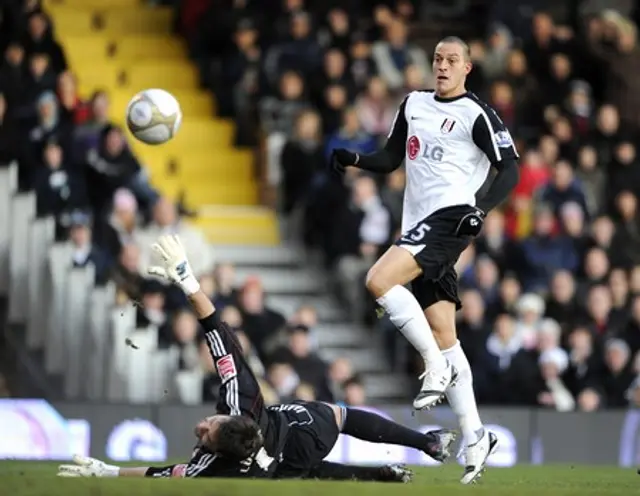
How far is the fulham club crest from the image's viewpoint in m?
12.2

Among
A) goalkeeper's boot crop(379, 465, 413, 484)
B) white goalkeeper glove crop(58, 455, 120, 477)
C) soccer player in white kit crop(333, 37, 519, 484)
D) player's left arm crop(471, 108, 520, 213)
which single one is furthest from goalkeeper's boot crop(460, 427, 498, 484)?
white goalkeeper glove crop(58, 455, 120, 477)

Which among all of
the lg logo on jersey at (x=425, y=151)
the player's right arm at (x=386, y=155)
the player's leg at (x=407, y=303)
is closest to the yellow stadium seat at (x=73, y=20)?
the player's right arm at (x=386, y=155)

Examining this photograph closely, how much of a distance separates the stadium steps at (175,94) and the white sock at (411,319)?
903 cm

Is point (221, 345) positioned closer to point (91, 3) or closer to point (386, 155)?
point (386, 155)

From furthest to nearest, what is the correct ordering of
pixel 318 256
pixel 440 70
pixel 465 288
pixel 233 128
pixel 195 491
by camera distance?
1. pixel 233 128
2. pixel 318 256
3. pixel 465 288
4. pixel 440 70
5. pixel 195 491

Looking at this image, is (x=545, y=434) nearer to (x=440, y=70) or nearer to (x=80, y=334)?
(x=80, y=334)

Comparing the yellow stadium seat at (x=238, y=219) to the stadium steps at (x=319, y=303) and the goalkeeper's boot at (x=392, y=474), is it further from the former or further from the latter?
the goalkeeper's boot at (x=392, y=474)

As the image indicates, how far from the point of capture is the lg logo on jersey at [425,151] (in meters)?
12.2

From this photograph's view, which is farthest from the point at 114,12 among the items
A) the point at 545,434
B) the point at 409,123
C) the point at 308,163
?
the point at 409,123

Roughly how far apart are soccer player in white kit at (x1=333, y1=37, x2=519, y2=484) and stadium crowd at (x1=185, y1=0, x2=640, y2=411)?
6.07m

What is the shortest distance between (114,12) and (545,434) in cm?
879

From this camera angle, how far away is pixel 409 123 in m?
12.5

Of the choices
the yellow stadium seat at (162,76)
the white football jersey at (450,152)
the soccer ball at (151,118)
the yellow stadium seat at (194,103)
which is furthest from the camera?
the yellow stadium seat at (162,76)

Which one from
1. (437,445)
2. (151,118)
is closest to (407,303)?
(437,445)
